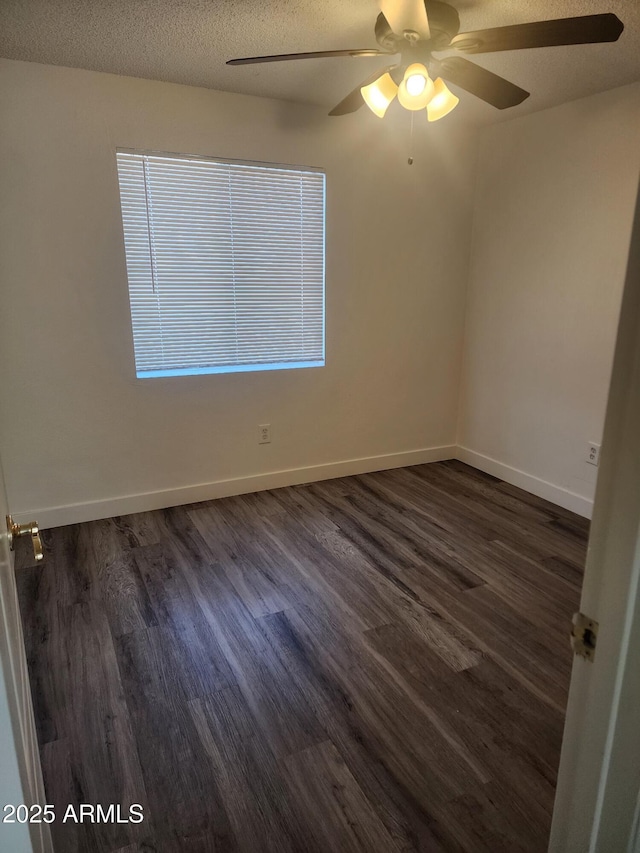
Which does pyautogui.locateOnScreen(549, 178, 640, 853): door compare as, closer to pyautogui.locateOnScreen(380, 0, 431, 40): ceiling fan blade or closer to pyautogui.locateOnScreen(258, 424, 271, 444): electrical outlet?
pyautogui.locateOnScreen(380, 0, 431, 40): ceiling fan blade

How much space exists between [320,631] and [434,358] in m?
2.46

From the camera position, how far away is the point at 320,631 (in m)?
2.11

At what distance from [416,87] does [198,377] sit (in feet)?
6.44

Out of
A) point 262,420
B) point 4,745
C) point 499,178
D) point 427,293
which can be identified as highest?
point 499,178

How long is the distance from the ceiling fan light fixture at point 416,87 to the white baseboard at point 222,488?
2349 millimetres

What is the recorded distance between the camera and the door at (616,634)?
0.58m

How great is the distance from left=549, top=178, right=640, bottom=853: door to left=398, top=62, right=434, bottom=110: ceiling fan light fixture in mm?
1736

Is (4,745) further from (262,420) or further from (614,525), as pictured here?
(262,420)

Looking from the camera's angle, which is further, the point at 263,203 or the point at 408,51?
the point at 263,203

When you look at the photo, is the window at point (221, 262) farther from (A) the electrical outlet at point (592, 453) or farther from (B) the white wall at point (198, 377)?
(A) the electrical outlet at point (592, 453)

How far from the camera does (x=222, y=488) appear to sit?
3.42 m

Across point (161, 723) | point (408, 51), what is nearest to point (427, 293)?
point (408, 51)

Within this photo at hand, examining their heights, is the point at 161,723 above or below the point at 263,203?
below

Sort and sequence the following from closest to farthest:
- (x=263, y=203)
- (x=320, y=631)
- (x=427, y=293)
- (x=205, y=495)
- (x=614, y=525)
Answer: (x=614, y=525)
(x=320, y=631)
(x=263, y=203)
(x=205, y=495)
(x=427, y=293)
